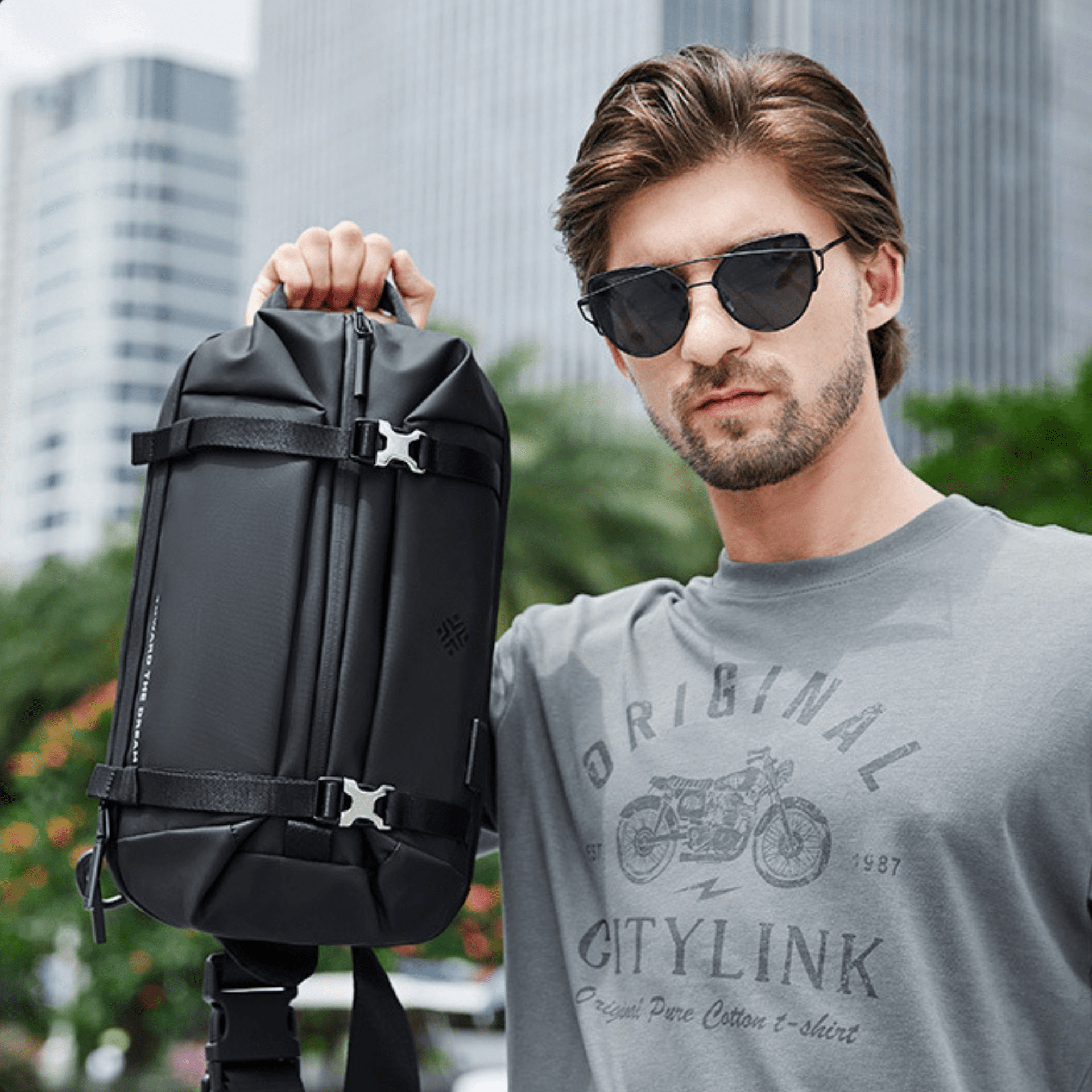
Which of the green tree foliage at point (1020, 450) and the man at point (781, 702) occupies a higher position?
the green tree foliage at point (1020, 450)

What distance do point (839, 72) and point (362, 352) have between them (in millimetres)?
68664

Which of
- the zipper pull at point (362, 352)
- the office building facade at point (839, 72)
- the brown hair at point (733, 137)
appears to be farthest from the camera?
the office building facade at point (839, 72)

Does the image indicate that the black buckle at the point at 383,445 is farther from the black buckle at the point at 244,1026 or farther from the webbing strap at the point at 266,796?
the black buckle at the point at 244,1026

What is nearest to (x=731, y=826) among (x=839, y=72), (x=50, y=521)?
(x=839, y=72)

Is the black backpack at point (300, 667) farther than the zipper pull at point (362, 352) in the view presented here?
No

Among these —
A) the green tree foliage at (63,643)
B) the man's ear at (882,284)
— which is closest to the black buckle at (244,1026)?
the man's ear at (882,284)

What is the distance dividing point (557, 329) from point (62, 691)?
49416 mm

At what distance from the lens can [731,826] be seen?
6.40 feet

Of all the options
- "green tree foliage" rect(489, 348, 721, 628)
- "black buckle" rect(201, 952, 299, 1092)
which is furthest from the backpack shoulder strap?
"green tree foliage" rect(489, 348, 721, 628)

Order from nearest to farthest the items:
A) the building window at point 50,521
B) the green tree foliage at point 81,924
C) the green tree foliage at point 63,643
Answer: the green tree foliage at point 81,924
the green tree foliage at point 63,643
the building window at point 50,521

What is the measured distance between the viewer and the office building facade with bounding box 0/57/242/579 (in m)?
110

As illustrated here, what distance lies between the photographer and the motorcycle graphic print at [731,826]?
1887mm

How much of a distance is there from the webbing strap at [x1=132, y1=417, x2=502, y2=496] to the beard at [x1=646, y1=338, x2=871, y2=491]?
34 cm

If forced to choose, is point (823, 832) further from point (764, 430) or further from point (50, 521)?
point (50, 521)
